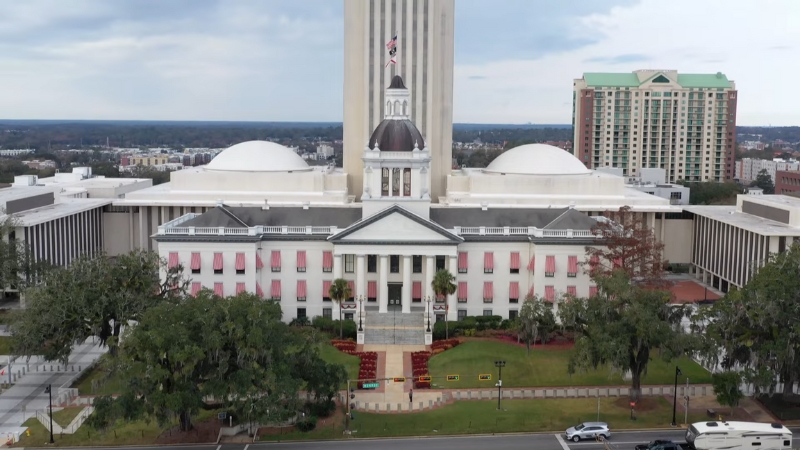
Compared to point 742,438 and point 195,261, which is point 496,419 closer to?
point 742,438

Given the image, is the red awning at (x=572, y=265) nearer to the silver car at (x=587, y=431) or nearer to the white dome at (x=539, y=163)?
the white dome at (x=539, y=163)

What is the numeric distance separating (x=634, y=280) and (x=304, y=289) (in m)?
33.6

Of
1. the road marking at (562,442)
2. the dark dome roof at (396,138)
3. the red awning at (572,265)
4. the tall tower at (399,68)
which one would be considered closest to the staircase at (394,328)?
the red awning at (572,265)

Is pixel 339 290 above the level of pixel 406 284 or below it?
below

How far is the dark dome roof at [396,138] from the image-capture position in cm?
9181

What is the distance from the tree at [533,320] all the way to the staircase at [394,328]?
10.8 metres

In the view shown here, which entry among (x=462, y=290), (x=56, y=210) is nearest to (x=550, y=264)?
(x=462, y=290)

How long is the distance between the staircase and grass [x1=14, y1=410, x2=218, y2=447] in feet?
84.0

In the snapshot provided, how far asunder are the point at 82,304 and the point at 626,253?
50128 mm

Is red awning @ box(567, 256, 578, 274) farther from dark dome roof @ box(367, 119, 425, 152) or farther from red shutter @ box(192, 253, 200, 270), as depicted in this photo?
red shutter @ box(192, 253, 200, 270)

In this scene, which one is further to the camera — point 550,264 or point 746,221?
point 746,221

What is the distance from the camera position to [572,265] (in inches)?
3521

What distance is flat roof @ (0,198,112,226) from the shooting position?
318ft

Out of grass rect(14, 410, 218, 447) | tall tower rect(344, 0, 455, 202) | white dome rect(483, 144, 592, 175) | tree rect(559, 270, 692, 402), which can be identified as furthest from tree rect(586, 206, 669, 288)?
grass rect(14, 410, 218, 447)
